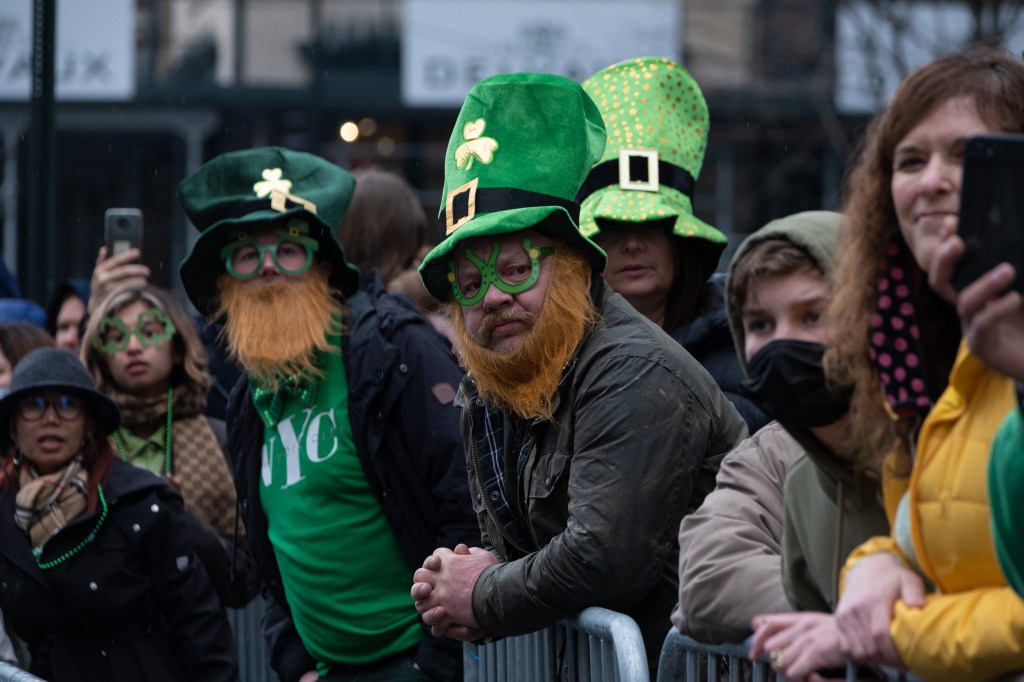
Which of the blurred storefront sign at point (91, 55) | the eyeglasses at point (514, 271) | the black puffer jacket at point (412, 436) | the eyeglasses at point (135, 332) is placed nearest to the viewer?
the eyeglasses at point (514, 271)

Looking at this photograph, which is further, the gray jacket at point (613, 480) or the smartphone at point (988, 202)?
the gray jacket at point (613, 480)

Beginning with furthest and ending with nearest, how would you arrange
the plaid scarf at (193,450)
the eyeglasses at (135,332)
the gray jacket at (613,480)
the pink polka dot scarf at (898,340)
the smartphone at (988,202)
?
the eyeglasses at (135,332) < the plaid scarf at (193,450) < the gray jacket at (613,480) < the pink polka dot scarf at (898,340) < the smartphone at (988,202)

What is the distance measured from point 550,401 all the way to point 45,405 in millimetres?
2238

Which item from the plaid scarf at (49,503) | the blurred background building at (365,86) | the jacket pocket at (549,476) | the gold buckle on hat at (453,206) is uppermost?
the blurred background building at (365,86)

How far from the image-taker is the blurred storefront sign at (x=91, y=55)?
15.3 m

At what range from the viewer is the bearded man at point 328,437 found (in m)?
4.35

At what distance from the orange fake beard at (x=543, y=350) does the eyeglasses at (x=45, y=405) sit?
6.35 ft

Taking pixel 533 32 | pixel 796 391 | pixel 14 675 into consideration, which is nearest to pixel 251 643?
pixel 14 675

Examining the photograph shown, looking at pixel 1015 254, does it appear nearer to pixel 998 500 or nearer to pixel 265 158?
pixel 998 500

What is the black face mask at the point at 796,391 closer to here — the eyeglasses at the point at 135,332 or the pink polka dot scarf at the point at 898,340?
the pink polka dot scarf at the point at 898,340

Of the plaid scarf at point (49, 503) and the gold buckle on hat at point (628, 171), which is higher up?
the gold buckle on hat at point (628, 171)

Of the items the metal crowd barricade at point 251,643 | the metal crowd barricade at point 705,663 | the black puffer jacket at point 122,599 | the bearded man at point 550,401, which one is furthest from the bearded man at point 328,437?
Result: the metal crowd barricade at point 705,663

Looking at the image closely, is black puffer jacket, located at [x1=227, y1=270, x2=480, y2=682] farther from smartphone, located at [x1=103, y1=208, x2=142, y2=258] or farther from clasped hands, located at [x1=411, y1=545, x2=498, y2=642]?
smartphone, located at [x1=103, y1=208, x2=142, y2=258]

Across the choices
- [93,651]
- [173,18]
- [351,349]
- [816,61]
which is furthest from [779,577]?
[173,18]
